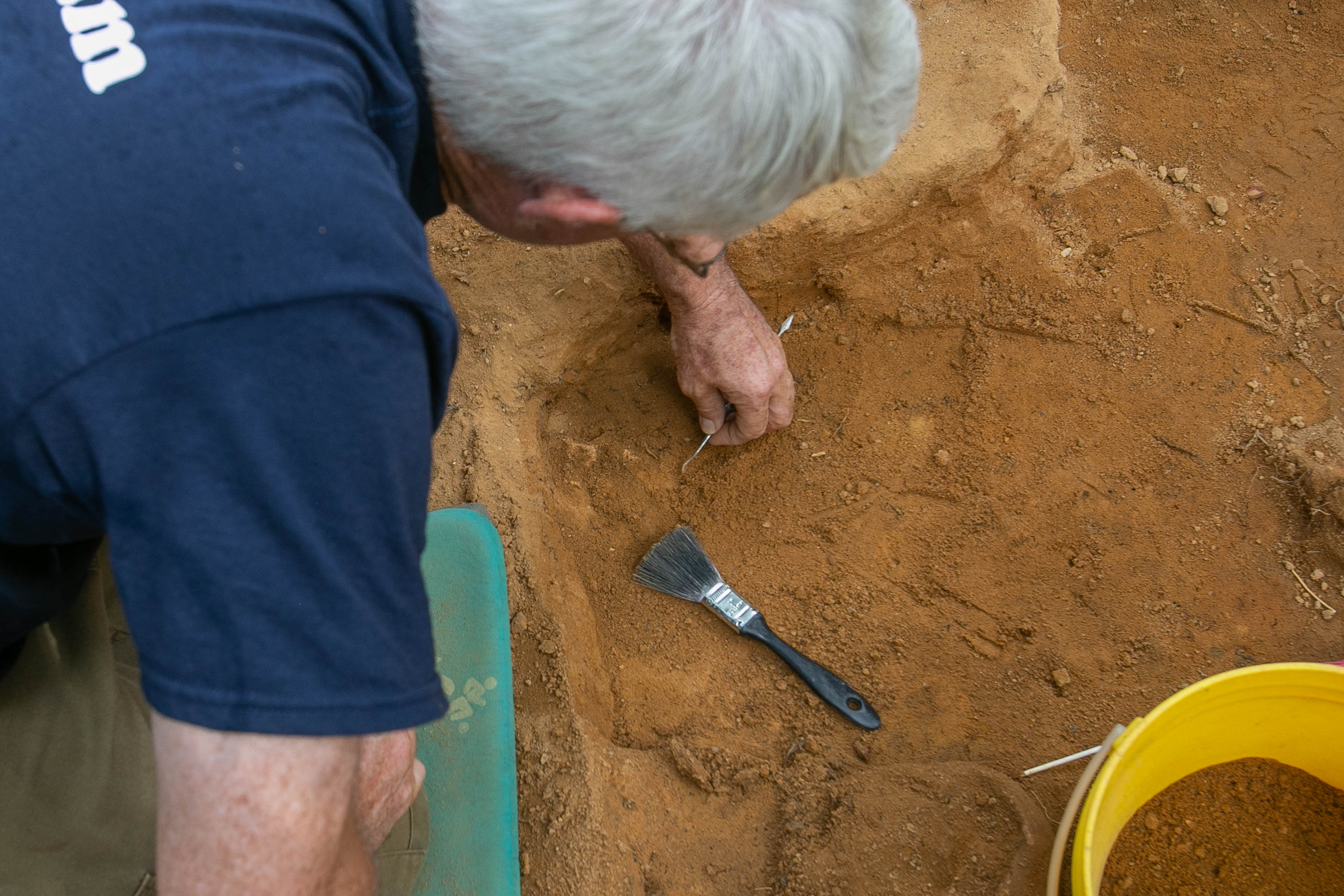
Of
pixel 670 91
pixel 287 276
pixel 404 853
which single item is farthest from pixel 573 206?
pixel 404 853

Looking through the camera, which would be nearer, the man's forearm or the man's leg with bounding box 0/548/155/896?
the man's forearm

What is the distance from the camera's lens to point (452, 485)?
74.9 inches

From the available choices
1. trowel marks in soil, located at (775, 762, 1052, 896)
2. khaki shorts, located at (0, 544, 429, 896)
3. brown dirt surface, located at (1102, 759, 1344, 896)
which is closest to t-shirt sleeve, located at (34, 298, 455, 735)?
khaki shorts, located at (0, 544, 429, 896)

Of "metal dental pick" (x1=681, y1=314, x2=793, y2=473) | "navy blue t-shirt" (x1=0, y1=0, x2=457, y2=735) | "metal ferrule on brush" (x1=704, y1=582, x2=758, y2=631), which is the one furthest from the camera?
"metal dental pick" (x1=681, y1=314, x2=793, y2=473)

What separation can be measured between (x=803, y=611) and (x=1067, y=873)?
0.65 meters

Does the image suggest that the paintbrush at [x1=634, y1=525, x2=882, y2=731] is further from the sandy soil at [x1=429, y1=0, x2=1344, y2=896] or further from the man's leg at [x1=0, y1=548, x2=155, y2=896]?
the man's leg at [x1=0, y1=548, x2=155, y2=896]

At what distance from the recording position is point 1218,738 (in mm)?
1372

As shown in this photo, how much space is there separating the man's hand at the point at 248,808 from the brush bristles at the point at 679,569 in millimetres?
1015

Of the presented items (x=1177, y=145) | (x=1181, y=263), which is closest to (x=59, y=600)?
(x=1181, y=263)

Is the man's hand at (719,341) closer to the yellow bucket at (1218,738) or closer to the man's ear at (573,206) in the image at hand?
the man's ear at (573,206)

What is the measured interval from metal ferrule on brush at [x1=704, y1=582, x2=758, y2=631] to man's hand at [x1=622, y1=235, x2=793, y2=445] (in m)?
0.35

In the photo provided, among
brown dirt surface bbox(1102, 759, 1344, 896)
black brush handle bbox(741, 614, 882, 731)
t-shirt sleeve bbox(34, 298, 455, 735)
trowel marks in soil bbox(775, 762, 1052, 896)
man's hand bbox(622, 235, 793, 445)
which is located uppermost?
t-shirt sleeve bbox(34, 298, 455, 735)

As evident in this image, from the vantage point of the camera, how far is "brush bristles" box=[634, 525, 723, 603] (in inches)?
72.0

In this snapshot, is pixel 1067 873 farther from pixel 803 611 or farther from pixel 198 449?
pixel 198 449
